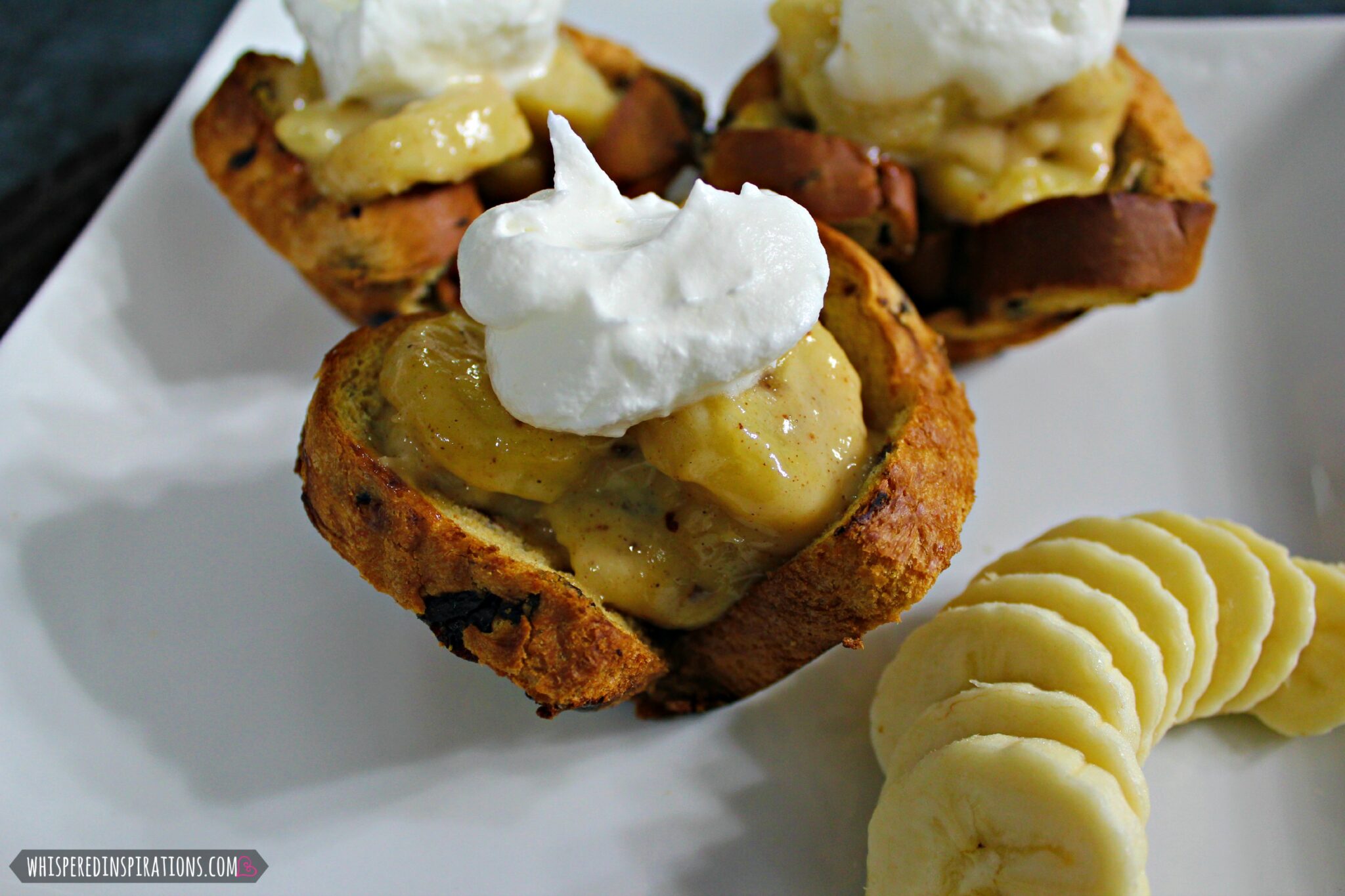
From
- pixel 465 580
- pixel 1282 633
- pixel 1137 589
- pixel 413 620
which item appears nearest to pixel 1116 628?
pixel 1137 589

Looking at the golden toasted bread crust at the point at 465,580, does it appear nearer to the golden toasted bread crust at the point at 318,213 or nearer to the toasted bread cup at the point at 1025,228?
the golden toasted bread crust at the point at 318,213

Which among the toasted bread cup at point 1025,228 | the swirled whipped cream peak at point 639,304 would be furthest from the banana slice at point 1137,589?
the swirled whipped cream peak at point 639,304

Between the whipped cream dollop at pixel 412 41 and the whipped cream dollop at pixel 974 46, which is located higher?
the whipped cream dollop at pixel 412 41

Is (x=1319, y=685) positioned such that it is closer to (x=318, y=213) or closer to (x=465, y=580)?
(x=465, y=580)

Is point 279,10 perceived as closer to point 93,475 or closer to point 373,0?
point 373,0

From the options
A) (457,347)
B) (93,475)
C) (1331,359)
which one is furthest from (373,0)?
(1331,359)

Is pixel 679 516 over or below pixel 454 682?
over
